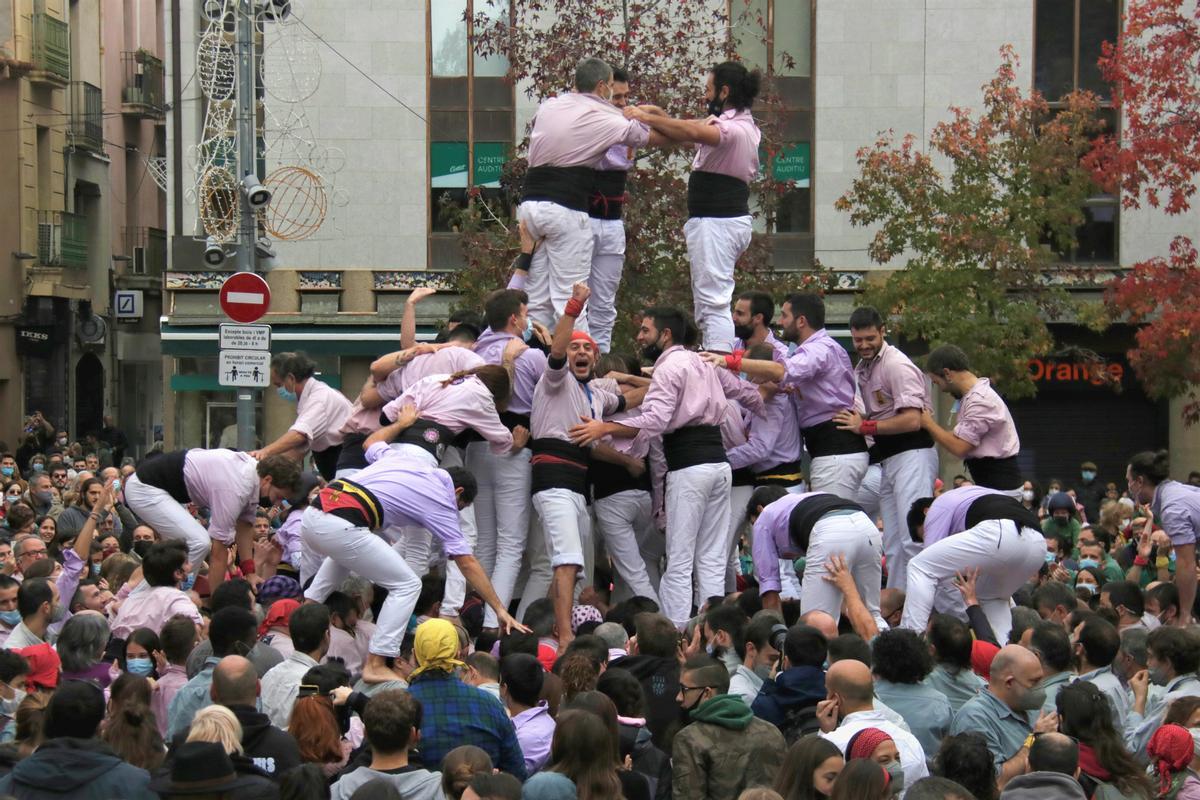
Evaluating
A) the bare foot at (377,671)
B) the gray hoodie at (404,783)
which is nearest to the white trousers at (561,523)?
the bare foot at (377,671)

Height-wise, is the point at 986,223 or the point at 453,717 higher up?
the point at 986,223

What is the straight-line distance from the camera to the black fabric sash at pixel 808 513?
33.4ft

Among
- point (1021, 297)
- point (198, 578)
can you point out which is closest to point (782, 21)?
point (1021, 297)

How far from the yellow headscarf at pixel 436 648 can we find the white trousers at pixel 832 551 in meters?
3.06

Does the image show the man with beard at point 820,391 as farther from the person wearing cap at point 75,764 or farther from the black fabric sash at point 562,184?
the person wearing cap at point 75,764

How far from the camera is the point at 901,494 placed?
12.0 m

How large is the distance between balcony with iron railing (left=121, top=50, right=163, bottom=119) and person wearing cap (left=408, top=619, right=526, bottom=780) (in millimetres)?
34355

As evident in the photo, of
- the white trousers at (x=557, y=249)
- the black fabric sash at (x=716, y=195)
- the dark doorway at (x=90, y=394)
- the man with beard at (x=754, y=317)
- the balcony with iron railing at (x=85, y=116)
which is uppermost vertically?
the balcony with iron railing at (x=85, y=116)

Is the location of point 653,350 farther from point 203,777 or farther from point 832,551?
point 203,777

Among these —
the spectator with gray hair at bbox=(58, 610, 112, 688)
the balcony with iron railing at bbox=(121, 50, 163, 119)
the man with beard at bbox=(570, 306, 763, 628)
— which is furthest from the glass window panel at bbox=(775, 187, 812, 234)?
the spectator with gray hair at bbox=(58, 610, 112, 688)

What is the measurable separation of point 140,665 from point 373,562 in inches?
62.1

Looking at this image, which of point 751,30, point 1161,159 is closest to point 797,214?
point 751,30

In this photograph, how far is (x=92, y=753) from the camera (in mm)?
6270

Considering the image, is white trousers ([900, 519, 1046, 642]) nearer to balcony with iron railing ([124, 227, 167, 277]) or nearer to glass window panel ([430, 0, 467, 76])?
glass window panel ([430, 0, 467, 76])
